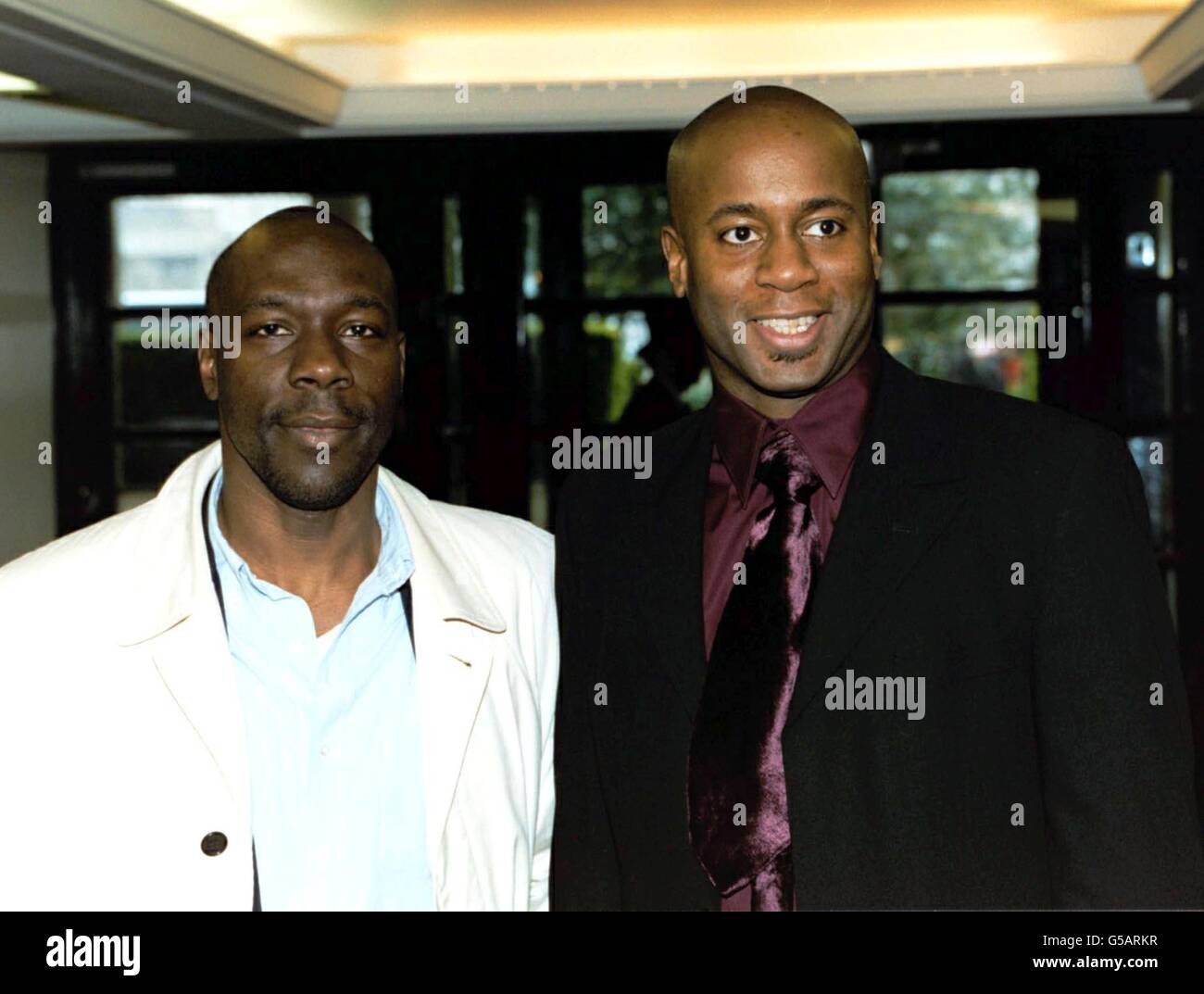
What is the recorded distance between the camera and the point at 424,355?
16.4ft

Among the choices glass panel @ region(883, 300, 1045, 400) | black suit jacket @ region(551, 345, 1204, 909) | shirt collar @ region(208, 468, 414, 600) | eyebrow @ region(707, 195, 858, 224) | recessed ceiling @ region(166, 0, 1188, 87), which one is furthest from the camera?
glass panel @ region(883, 300, 1045, 400)

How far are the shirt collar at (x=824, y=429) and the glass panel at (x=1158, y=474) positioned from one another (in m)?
3.52

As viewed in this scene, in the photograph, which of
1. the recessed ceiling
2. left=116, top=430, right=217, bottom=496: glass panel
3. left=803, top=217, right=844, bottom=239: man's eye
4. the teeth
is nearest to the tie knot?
the teeth

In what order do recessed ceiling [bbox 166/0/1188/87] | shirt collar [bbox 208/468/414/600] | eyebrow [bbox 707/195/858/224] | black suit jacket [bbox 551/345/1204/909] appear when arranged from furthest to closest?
1. recessed ceiling [bbox 166/0/1188/87]
2. shirt collar [bbox 208/468/414/600]
3. eyebrow [bbox 707/195/858/224]
4. black suit jacket [bbox 551/345/1204/909]

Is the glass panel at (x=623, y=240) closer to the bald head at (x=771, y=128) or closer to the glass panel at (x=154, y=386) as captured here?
the glass panel at (x=154, y=386)

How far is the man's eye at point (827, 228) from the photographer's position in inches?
60.7

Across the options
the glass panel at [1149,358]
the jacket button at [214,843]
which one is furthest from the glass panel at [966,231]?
the jacket button at [214,843]

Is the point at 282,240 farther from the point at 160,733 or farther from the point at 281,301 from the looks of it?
the point at 160,733

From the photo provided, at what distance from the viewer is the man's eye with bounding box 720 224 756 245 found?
1.55 metres

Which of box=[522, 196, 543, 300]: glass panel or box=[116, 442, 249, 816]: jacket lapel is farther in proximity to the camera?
box=[522, 196, 543, 300]: glass panel

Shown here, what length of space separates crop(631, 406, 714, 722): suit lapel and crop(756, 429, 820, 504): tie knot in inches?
3.9

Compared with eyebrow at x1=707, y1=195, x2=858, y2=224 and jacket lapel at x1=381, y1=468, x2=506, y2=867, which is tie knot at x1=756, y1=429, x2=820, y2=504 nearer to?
eyebrow at x1=707, y1=195, x2=858, y2=224
